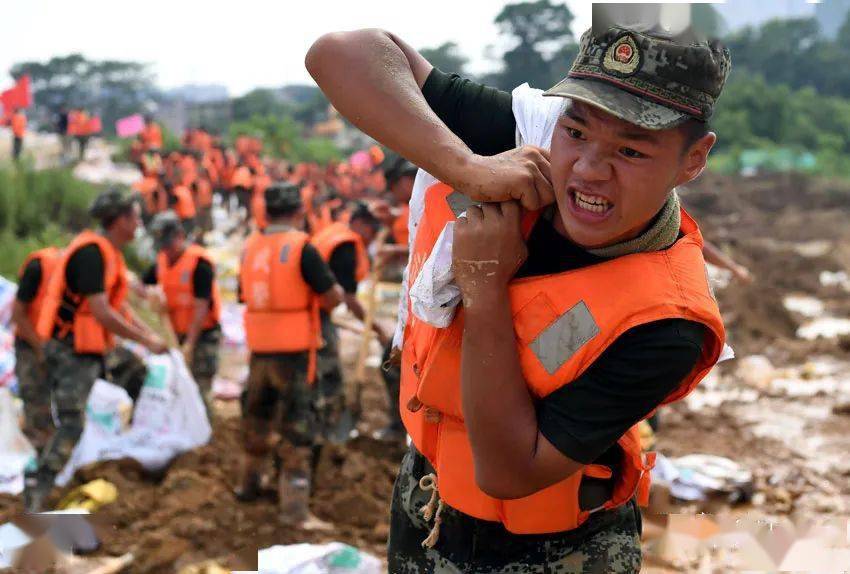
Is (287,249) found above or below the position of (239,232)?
above

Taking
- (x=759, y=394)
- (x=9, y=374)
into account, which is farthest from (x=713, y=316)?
(x=759, y=394)

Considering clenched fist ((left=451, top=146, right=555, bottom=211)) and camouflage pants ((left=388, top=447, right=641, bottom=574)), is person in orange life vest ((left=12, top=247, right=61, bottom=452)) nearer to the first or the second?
camouflage pants ((left=388, top=447, right=641, bottom=574))

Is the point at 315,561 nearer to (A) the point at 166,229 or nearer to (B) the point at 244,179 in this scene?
(A) the point at 166,229

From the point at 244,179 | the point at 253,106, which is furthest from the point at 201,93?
the point at 244,179

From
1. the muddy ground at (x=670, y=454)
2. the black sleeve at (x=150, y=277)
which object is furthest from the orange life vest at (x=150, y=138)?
the black sleeve at (x=150, y=277)

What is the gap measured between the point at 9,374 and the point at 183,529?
281 cm

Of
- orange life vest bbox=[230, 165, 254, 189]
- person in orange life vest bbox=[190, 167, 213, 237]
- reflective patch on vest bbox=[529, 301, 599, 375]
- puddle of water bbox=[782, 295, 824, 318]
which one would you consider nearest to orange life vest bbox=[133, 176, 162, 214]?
person in orange life vest bbox=[190, 167, 213, 237]

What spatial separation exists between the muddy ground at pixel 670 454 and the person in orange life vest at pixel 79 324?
40 centimetres

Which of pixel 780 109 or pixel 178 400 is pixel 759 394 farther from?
pixel 780 109

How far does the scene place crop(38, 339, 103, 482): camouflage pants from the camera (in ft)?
16.4

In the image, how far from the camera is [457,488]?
1.75 m

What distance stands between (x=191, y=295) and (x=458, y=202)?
5.04 m

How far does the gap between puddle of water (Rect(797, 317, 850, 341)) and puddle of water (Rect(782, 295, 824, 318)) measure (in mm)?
260

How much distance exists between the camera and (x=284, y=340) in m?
5.09
